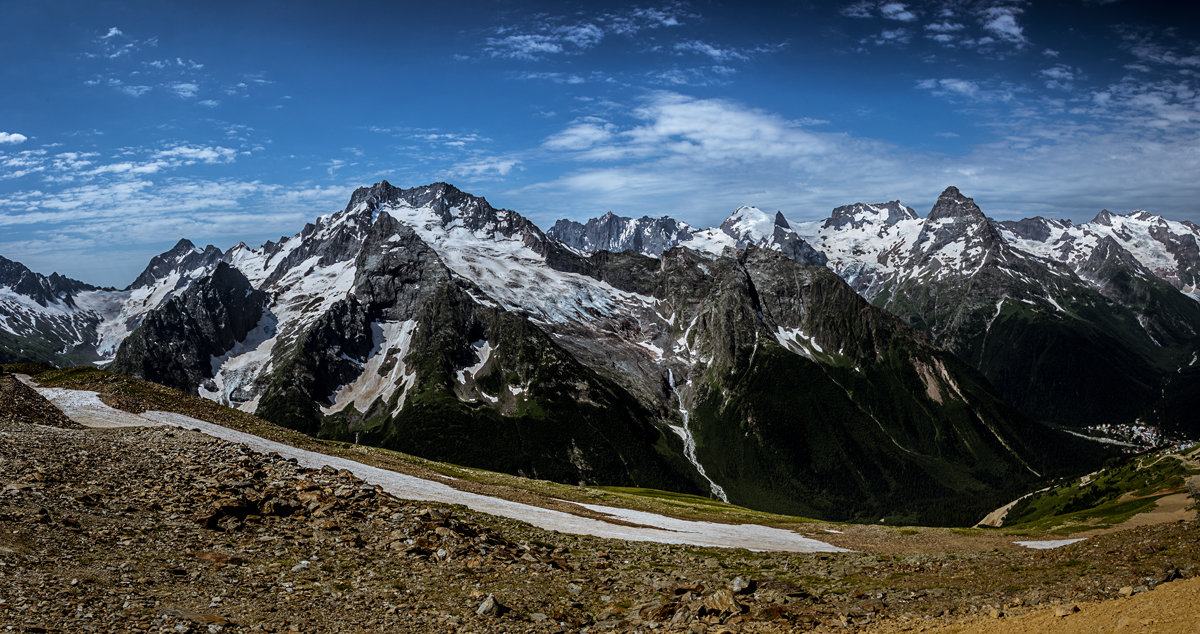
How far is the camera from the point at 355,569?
2852 centimetres

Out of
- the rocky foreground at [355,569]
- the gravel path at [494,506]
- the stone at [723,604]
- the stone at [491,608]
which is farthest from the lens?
the gravel path at [494,506]

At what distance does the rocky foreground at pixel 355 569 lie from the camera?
76.3 ft

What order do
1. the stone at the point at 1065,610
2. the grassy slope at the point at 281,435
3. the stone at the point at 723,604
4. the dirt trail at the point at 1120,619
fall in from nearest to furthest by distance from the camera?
the dirt trail at the point at 1120,619 → the stone at the point at 1065,610 → the stone at the point at 723,604 → the grassy slope at the point at 281,435

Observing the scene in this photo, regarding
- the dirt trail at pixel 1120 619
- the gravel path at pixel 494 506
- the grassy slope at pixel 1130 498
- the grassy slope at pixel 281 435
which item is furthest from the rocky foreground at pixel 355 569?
the grassy slope at pixel 1130 498

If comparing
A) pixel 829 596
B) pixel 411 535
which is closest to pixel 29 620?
pixel 411 535

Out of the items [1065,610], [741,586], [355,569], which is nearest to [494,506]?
[355,569]

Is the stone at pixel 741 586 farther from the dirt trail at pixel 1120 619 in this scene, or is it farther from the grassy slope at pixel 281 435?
the grassy slope at pixel 281 435

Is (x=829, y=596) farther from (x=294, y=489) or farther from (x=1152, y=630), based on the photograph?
(x=294, y=489)

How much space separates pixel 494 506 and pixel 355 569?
28.6 meters

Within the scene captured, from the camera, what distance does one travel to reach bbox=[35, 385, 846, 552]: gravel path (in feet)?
179

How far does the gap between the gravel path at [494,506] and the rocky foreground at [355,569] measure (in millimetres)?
10920

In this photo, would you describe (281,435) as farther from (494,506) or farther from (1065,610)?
(1065,610)

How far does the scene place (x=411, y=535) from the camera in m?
32.9

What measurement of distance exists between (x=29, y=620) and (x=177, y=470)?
18.5 meters
